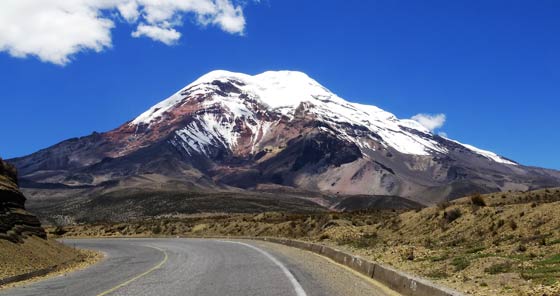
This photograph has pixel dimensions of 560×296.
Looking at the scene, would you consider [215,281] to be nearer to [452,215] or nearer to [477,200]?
[452,215]

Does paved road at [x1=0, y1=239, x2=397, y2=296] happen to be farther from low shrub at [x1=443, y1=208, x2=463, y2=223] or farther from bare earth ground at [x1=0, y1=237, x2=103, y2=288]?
low shrub at [x1=443, y1=208, x2=463, y2=223]

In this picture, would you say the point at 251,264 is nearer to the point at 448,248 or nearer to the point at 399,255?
the point at 399,255

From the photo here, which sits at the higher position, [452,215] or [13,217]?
[452,215]

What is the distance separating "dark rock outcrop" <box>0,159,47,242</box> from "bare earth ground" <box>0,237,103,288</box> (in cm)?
45

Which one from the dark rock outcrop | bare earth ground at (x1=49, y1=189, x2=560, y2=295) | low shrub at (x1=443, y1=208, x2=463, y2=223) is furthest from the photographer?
low shrub at (x1=443, y1=208, x2=463, y2=223)

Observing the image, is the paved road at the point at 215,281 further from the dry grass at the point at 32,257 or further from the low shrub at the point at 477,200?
the low shrub at the point at 477,200

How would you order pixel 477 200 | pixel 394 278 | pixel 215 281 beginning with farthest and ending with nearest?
1. pixel 477 200
2. pixel 215 281
3. pixel 394 278

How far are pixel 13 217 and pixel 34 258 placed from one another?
3627mm

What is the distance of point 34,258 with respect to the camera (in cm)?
2309

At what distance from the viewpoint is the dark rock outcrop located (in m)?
24.1

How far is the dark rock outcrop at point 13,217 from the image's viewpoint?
24.1m

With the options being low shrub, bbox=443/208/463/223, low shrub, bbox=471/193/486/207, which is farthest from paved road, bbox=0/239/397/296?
low shrub, bbox=471/193/486/207

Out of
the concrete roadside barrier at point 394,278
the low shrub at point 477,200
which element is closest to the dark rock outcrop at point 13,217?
the concrete roadside barrier at point 394,278

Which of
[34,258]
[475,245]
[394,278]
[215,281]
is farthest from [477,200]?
[34,258]
